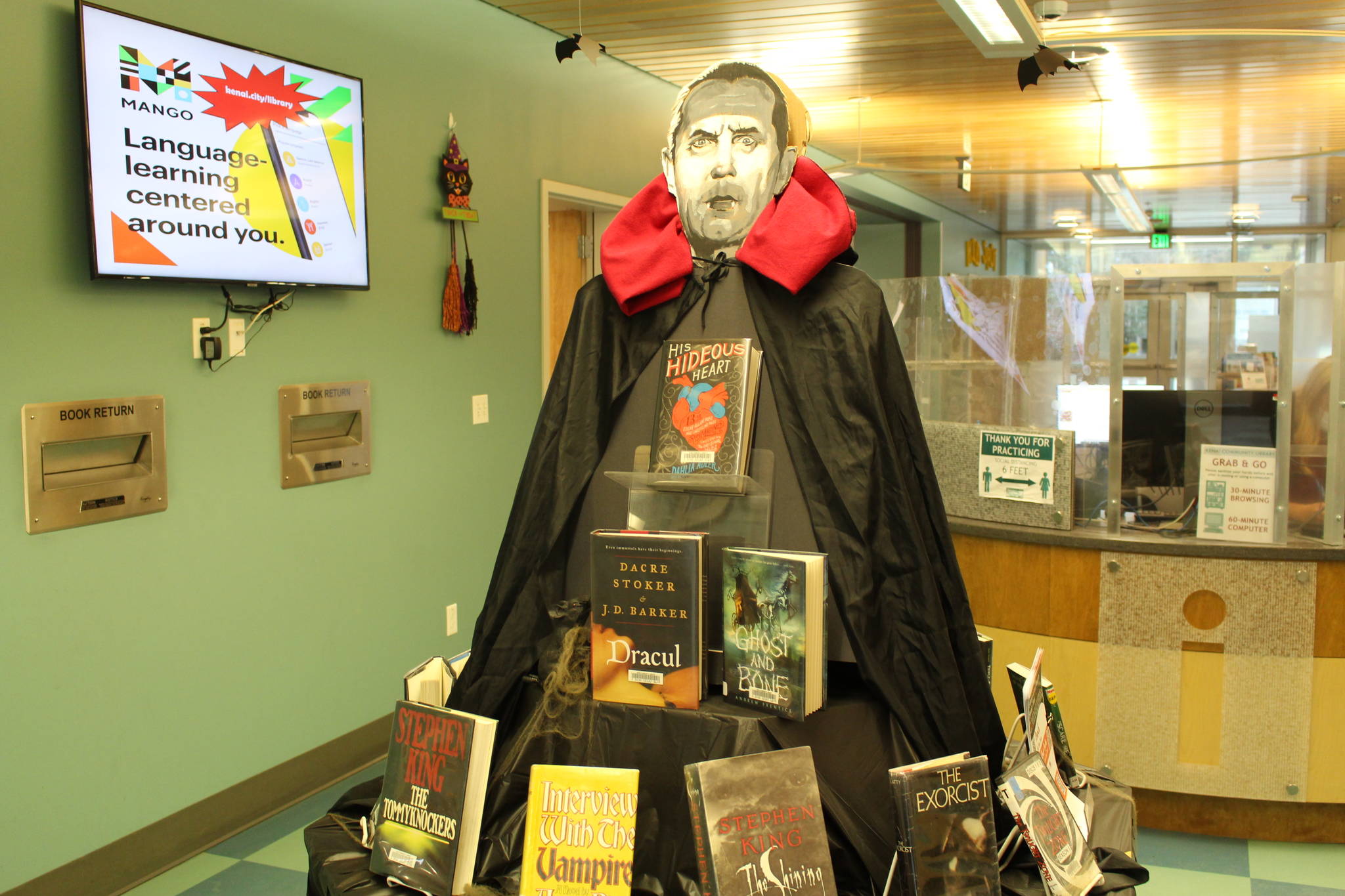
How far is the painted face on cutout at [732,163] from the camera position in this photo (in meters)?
1.68

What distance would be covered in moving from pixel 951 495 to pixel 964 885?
7.20 feet

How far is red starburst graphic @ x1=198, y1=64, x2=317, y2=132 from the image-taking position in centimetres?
274

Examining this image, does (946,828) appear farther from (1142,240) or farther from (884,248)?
(1142,240)

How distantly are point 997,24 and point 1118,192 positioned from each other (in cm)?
625

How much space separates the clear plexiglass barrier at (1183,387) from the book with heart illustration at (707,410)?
196 centimetres

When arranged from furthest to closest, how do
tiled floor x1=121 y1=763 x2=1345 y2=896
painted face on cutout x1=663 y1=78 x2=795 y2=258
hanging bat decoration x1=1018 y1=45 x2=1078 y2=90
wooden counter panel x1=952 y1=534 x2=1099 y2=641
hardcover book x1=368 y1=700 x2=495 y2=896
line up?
hanging bat decoration x1=1018 y1=45 x2=1078 y2=90
wooden counter panel x1=952 y1=534 x2=1099 y2=641
tiled floor x1=121 y1=763 x2=1345 y2=896
painted face on cutout x1=663 y1=78 x2=795 y2=258
hardcover book x1=368 y1=700 x2=495 y2=896

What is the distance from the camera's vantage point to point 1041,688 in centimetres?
171

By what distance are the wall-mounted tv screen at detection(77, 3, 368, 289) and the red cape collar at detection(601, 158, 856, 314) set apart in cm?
149

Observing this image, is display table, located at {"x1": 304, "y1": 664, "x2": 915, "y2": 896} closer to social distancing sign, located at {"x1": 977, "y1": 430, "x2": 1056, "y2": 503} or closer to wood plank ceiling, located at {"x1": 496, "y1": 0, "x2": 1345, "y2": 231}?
social distancing sign, located at {"x1": 977, "y1": 430, "x2": 1056, "y2": 503}

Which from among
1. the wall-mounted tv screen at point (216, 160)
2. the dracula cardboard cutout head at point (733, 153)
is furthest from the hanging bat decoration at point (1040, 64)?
the wall-mounted tv screen at point (216, 160)

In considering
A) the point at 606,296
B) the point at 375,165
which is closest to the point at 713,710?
the point at 606,296

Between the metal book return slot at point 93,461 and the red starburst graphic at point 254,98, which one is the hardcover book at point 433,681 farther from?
the red starburst graphic at point 254,98

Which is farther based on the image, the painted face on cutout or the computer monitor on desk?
the computer monitor on desk

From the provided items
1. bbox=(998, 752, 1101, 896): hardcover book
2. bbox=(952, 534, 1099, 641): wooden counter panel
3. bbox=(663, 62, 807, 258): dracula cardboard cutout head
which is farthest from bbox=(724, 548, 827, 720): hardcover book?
bbox=(952, 534, 1099, 641): wooden counter panel
